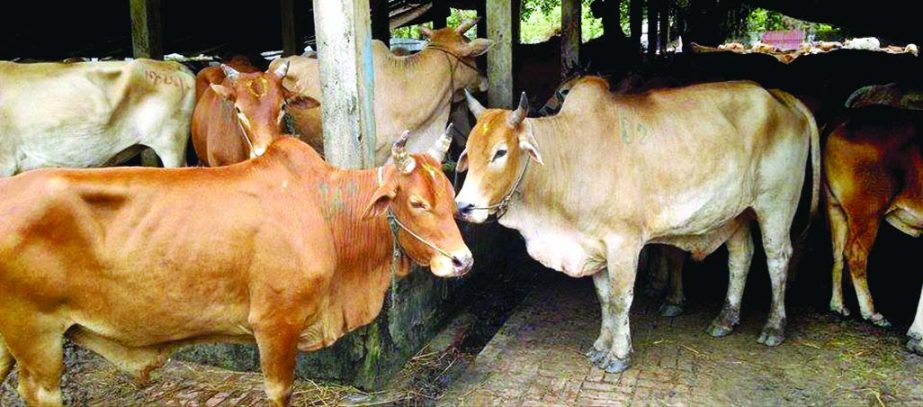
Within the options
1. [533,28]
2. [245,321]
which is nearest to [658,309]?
[245,321]

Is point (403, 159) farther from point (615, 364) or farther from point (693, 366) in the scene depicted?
point (693, 366)

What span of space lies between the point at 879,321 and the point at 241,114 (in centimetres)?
463

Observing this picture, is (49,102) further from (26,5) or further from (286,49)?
(26,5)

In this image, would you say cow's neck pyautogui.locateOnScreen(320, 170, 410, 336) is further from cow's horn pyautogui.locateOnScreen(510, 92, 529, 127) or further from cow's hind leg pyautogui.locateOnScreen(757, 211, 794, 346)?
cow's hind leg pyautogui.locateOnScreen(757, 211, 794, 346)

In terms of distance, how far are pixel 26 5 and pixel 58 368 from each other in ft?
24.1

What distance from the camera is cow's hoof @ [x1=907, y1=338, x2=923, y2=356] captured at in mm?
5082

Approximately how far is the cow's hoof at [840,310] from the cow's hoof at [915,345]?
26.0 inches

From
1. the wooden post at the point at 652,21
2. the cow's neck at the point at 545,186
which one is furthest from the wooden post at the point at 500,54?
the wooden post at the point at 652,21

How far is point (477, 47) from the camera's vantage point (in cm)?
627

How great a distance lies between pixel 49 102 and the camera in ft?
18.0

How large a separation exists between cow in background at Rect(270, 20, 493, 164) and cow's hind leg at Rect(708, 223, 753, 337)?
2.37 m

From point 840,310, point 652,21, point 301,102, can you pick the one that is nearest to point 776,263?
point 840,310

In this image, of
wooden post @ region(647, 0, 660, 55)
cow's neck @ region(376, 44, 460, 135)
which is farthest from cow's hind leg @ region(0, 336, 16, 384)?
wooden post @ region(647, 0, 660, 55)

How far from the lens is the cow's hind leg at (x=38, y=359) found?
3.31 meters
